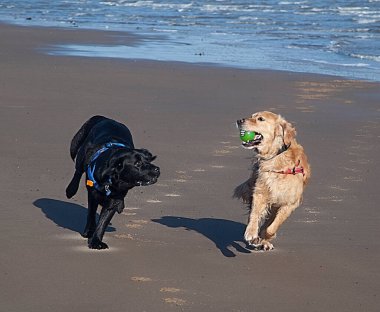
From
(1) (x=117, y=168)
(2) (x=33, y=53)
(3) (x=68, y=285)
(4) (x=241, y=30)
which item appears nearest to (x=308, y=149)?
(1) (x=117, y=168)

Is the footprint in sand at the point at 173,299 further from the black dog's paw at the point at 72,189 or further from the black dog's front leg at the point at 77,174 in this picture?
the black dog's paw at the point at 72,189

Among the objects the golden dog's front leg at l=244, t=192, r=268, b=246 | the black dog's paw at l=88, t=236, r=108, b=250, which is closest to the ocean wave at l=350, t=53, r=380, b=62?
the golden dog's front leg at l=244, t=192, r=268, b=246

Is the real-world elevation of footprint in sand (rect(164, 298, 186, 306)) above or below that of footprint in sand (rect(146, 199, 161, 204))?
above

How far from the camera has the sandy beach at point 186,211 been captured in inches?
231

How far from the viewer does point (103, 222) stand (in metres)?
6.77

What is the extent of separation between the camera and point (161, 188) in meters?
8.48

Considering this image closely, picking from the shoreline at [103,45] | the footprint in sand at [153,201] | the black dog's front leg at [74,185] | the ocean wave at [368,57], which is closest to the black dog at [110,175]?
the black dog's front leg at [74,185]

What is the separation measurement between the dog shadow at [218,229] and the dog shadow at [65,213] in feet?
1.75

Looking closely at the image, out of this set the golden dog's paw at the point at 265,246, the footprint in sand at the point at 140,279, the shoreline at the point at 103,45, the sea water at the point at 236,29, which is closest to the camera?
the footprint in sand at the point at 140,279

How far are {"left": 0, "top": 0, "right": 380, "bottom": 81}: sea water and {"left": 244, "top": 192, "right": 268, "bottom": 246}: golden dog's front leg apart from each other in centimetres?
971

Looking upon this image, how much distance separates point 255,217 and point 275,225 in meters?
0.16

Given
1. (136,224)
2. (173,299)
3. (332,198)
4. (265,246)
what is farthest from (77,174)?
(332,198)

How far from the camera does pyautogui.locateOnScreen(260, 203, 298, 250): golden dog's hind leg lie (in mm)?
6955

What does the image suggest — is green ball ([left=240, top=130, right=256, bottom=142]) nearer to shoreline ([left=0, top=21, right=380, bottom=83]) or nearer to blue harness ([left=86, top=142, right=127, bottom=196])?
blue harness ([left=86, top=142, right=127, bottom=196])
